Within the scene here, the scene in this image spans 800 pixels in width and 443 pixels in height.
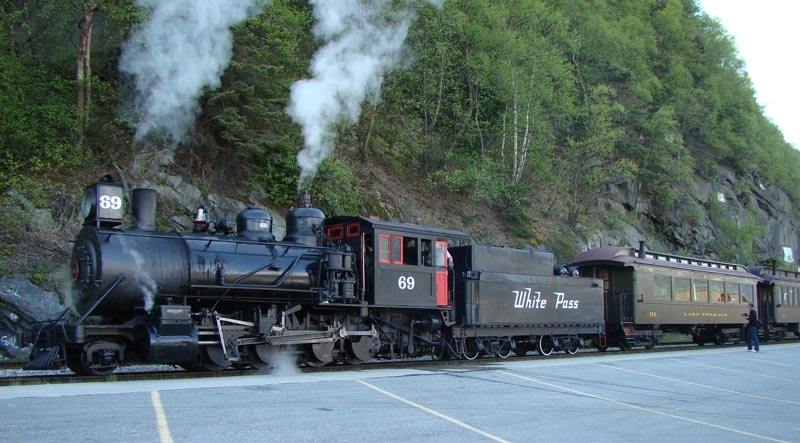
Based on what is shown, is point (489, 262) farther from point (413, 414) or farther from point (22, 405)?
point (22, 405)

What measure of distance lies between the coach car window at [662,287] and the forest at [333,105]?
7921 mm

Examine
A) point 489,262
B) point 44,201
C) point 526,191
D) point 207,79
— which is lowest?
point 489,262

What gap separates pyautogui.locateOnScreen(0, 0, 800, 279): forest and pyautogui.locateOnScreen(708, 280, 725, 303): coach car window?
7261mm

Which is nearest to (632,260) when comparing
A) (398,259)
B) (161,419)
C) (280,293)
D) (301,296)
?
(398,259)

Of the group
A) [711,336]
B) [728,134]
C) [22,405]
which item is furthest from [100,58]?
[728,134]

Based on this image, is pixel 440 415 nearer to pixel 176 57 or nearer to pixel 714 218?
pixel 176 57

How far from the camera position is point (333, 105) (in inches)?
708

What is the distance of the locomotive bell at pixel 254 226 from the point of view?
38.2 feet

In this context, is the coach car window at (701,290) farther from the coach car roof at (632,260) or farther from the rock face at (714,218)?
the rock face at (714,218)

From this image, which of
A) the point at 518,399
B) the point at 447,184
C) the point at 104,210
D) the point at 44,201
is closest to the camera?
→ the point at 518,399

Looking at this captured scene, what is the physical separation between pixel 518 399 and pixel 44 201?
1298 cm

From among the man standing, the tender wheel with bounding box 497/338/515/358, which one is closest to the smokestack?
the tender wheel with bounding box 497/338/515/358

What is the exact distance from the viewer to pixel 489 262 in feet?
49.3

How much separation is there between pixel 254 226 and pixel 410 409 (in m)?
5.47
